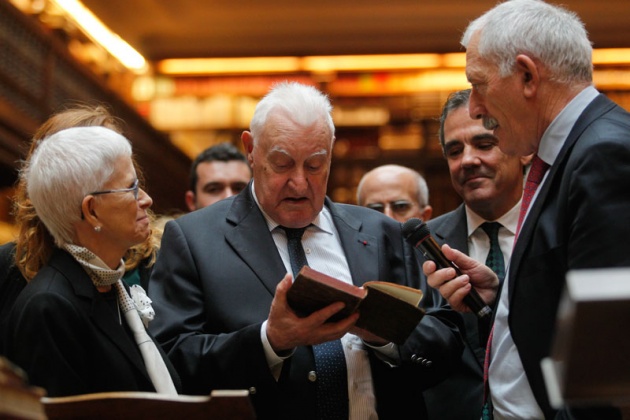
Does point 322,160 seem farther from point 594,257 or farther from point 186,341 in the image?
point 594,257

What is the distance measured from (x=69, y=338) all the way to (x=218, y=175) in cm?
263

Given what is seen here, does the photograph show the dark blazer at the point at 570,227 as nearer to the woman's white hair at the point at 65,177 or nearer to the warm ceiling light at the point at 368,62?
the woman's white hair at the point at 65,177

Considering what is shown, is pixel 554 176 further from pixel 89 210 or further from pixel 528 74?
pixel 89 210

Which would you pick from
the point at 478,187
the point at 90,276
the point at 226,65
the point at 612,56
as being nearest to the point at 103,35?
the point at 226,65

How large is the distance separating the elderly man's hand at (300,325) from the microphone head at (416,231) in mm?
385

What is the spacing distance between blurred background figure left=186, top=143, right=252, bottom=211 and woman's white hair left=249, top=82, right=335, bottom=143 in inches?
70.2

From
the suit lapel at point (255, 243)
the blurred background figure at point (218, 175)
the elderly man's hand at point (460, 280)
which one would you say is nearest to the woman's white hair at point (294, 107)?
the suit lapel at point (255, 243)

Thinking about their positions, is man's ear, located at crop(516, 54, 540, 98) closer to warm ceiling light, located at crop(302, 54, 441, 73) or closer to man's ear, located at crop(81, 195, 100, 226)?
man's ear, located at crop(81, 195, 100, 226)

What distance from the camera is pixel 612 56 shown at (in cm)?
1073

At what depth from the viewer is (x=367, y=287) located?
2266 mm

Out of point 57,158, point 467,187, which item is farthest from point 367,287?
point 467,187

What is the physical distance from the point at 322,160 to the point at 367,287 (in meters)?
0.70

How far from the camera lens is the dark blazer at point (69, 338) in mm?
2098

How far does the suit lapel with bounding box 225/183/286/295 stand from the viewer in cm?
277
